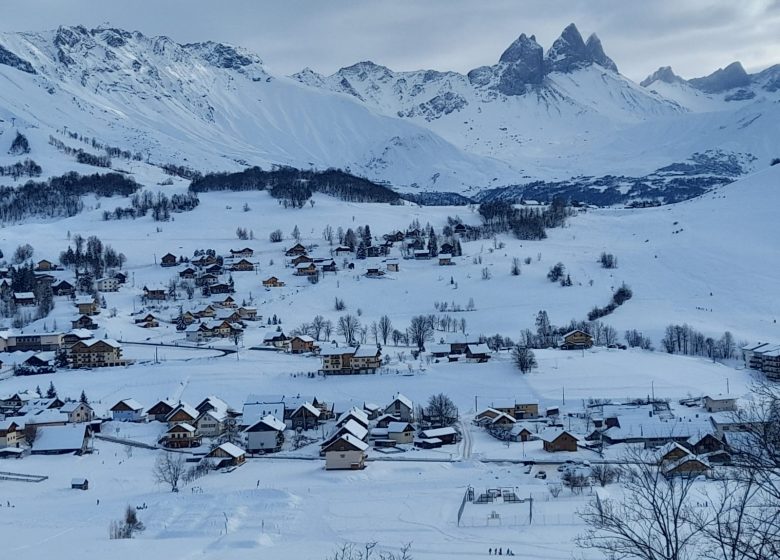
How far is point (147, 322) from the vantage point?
204 feet

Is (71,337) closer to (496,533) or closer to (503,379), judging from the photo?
(503,379)

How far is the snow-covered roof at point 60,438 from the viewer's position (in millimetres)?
33594

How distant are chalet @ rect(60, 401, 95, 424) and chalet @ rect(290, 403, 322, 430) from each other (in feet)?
32.2

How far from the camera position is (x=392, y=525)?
22328mm

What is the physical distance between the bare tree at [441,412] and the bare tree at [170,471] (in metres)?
12.1

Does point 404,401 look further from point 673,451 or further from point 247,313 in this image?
point 247,313

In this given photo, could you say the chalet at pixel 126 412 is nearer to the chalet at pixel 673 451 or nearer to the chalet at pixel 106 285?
the chalet at pixel 673 451

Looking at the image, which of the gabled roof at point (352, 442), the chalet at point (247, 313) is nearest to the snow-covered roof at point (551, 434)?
the gabled roof at point (352, 442)

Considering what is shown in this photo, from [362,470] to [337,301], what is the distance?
131 ft

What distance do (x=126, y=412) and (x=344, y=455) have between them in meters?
14.1

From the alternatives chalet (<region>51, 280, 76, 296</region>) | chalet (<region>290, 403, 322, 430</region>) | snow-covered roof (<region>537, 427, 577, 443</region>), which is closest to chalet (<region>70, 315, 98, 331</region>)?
chalet (<region>51, 280, 76, 296</region>)

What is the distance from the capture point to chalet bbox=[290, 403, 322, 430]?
3753 centimetres

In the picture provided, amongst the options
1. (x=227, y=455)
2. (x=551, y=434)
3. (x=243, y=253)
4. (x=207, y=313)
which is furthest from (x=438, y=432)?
(x=243, y=253)

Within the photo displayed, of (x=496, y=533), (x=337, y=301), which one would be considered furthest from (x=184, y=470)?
(x=337, y=301)
